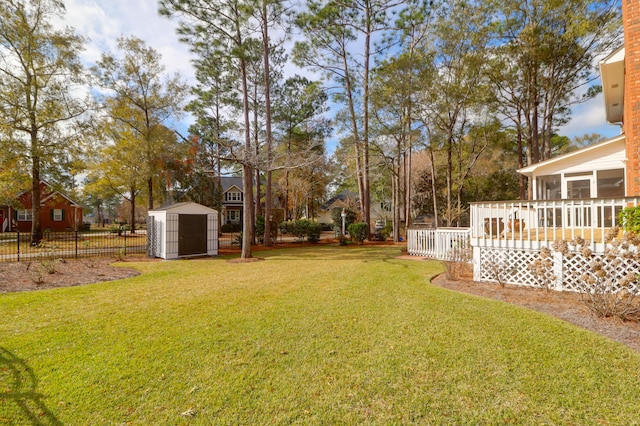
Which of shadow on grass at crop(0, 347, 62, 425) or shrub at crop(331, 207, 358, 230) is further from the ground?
shrub at crop(331, 207, 358, 230)

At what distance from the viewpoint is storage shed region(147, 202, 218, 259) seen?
1184cm

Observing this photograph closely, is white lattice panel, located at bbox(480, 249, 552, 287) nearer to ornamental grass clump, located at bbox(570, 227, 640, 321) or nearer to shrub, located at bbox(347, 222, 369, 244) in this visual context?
ornamental grass clump, located at bbox(570, 227, 640, 321)

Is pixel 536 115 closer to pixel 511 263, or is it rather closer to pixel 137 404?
pixel 511 263

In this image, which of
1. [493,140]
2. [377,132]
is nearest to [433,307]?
[377,132]

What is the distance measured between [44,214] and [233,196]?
18.4 meters

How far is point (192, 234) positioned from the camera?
12.5 metres

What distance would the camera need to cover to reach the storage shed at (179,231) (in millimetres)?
11836

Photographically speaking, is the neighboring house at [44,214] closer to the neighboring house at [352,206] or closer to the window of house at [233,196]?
the window of house at [233,196]

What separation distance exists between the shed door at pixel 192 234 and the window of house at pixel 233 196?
2441 centimetres

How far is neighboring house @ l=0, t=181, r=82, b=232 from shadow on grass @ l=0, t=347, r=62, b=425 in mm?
28679

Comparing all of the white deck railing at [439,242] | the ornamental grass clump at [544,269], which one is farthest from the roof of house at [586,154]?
the ornamental grass clump at [544,269]

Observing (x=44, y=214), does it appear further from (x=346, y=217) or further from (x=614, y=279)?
(x=614, y=279)

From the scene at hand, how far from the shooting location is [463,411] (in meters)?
2.36

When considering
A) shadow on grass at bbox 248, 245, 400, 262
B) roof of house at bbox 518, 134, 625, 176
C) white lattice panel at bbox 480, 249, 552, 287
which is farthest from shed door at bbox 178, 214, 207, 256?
roof of house at bbox 518, 134, 625, 176
